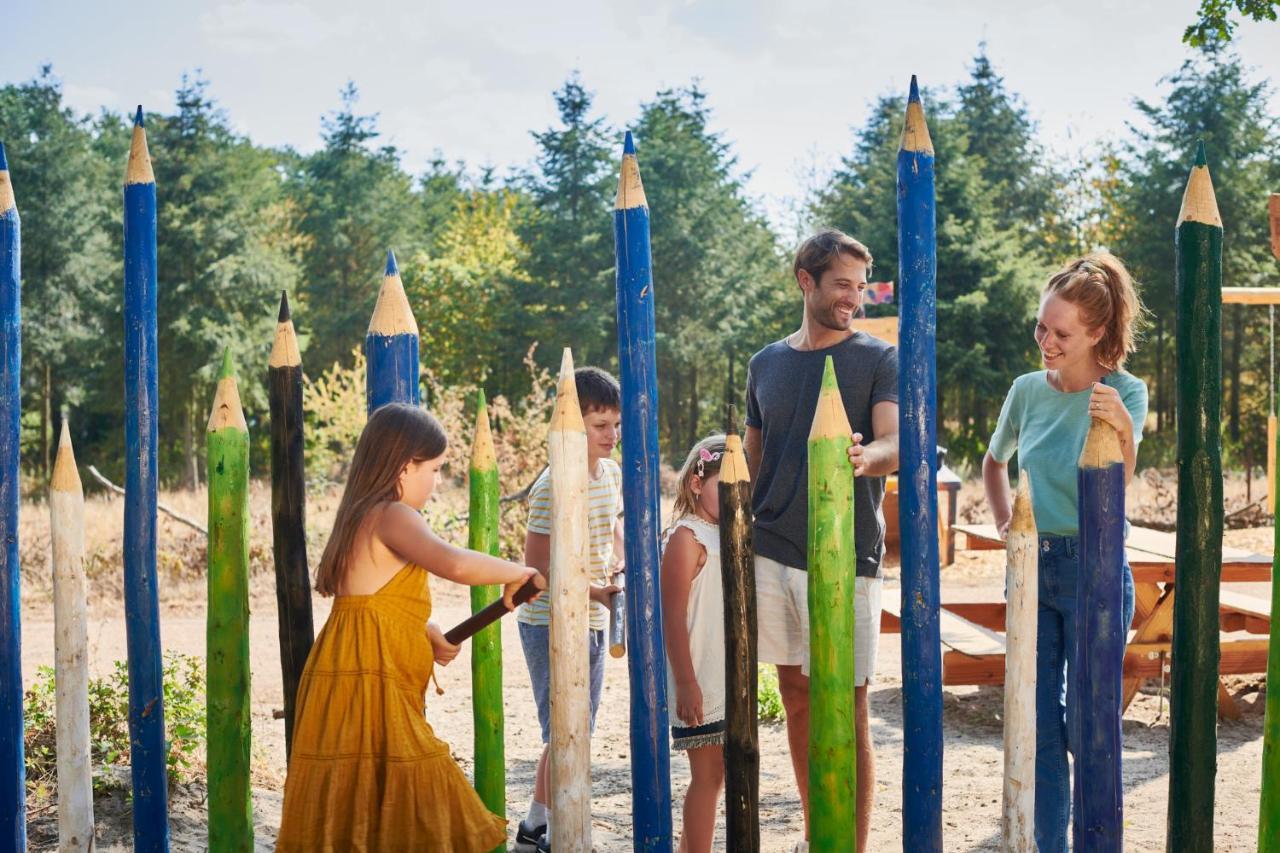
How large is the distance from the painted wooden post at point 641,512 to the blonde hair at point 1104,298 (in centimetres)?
115

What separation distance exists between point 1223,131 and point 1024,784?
2344 cm

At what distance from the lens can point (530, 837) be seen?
3.75 meters

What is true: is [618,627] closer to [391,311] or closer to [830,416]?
[391,311]

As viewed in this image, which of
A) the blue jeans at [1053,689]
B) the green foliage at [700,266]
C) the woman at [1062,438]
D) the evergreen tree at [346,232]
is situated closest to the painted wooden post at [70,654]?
the woman at [1062,438]

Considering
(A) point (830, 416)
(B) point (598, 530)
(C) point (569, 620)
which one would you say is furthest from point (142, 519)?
(B) point (598, 530)

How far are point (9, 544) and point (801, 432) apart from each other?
74.5 inches

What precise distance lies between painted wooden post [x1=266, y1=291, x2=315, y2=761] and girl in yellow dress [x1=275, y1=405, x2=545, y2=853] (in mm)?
90

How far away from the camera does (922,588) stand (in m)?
2.27

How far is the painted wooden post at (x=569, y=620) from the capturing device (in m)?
2.22

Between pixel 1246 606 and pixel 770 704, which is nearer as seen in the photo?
pixel 1246 606

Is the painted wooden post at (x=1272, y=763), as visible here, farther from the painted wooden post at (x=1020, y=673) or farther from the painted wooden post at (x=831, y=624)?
the painted wooden post at (x=831, y=624)

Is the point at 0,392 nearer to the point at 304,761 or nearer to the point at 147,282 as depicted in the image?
the point at 147,282

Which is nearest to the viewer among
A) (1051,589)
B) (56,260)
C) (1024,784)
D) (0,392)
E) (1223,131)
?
(1024,784)

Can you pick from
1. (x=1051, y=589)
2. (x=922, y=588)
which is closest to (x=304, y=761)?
(x=922, y=588)
